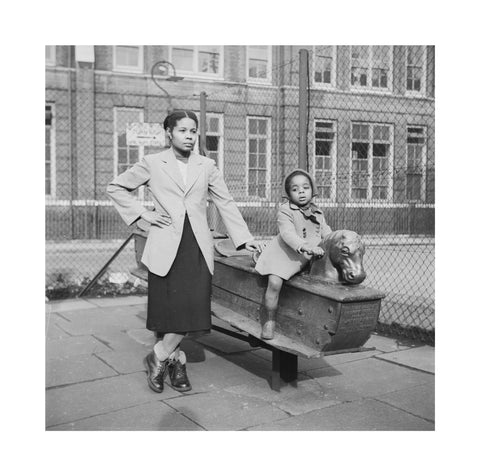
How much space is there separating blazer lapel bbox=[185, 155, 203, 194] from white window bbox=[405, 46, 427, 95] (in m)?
1.69

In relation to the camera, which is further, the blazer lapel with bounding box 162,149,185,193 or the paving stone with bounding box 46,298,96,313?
the paving stone with bounding box 46,298,96,313

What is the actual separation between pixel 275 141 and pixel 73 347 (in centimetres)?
640

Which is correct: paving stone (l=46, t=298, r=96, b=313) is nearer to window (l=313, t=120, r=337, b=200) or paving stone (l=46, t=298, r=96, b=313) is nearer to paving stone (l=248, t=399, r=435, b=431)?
window (l=313, t=120, r=337, b=200)

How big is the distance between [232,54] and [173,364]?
458 inches

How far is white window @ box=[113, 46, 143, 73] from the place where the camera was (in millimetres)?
15039

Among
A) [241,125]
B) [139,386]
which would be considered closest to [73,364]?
[139,386]

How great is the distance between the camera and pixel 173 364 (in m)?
3.93

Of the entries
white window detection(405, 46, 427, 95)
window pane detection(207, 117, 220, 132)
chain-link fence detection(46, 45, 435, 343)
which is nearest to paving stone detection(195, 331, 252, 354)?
chain-link fence detection(46, 45, 435, 343)

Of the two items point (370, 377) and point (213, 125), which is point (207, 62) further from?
point (370, 377)

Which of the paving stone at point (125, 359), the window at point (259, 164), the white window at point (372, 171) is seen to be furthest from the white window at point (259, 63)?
the paving stone at point (125, 359)

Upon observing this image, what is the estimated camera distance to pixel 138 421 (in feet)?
10.8

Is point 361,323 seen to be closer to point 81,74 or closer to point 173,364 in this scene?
point 173,364

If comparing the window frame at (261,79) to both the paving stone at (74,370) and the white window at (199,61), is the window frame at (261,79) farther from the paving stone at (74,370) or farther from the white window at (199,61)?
the paving stone at (74,370)

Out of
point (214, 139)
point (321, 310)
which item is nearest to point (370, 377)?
point (321, 310)
